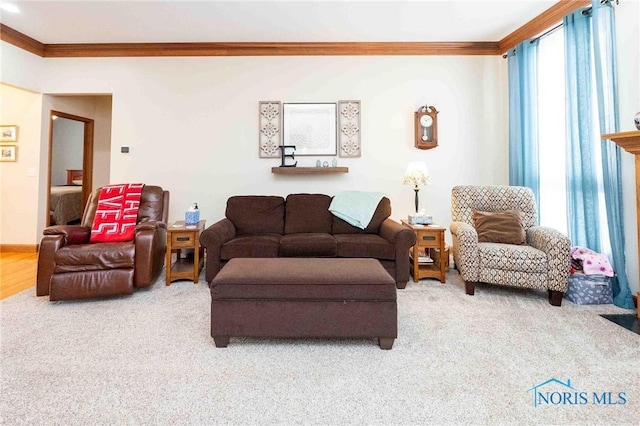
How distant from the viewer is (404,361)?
66.9 inches

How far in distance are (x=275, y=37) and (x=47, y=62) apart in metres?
3.14

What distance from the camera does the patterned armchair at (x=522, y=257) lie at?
8.20ft

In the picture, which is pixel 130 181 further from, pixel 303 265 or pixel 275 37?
pixel 303 265

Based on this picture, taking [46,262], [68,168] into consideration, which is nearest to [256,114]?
[46,262]

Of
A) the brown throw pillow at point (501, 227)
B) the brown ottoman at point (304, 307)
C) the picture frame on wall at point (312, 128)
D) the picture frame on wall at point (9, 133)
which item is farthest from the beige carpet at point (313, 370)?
the picture frame on wall at point (9, 133)

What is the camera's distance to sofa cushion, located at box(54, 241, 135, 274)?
A: 2502 millimetres

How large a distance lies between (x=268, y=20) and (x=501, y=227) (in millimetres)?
3350

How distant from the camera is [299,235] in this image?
320 cm

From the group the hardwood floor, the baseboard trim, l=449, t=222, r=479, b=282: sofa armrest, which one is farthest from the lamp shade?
the baseboard trim

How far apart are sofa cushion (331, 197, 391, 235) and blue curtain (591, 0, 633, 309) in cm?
197

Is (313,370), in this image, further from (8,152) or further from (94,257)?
(8,152)

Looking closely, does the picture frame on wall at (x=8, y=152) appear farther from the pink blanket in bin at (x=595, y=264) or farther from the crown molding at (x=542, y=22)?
the pink blanket in bin at (x=595, y=264)

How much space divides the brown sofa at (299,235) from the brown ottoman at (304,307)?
112 centimetres

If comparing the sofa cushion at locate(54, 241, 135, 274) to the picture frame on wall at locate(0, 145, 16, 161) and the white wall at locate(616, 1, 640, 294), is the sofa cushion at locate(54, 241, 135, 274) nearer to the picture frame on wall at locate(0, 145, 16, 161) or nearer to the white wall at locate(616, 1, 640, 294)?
the picture frame on wall at locate(0, 145, 16, 161)
